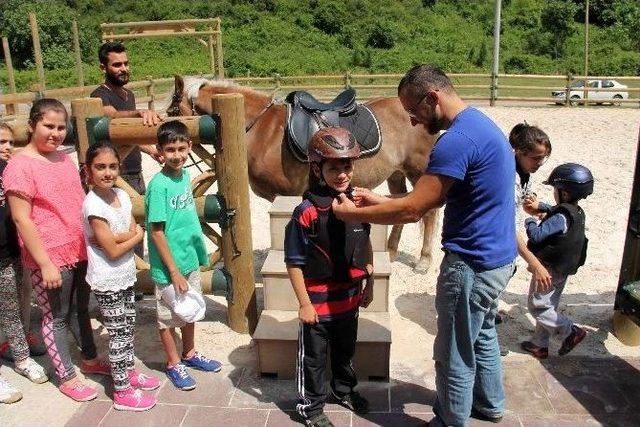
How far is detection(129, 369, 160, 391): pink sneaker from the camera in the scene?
Result: 3104mm

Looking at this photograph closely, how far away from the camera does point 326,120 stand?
15.2 ft

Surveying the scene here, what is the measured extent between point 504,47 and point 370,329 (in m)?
40.5

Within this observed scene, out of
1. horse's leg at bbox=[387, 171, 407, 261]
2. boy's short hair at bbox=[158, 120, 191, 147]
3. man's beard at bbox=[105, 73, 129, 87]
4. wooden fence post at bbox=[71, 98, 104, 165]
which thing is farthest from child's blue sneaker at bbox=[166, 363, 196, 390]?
horse's leg at bbox=[387, 171, 407, 261]

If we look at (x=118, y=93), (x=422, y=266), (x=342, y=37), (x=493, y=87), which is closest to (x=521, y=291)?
(x=422, y=266)

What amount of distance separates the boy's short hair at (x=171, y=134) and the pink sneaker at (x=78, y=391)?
4.68ft

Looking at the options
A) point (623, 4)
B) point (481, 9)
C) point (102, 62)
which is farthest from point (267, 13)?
point (102, 62)

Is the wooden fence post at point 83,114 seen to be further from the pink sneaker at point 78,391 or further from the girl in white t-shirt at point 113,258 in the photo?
the pink sneaker at point 78,391

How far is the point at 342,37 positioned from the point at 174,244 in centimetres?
3875

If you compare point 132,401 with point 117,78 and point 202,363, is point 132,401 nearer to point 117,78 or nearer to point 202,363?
point 202,363

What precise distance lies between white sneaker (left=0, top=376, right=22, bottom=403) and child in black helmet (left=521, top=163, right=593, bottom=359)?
120 inches

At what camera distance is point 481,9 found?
45.7 meters

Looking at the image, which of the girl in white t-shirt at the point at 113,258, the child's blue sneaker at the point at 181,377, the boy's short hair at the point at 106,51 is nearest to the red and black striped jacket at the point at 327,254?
the girl in white t-shirt at the point at 113,258

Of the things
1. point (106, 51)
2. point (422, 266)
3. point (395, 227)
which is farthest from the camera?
point (395, 227)

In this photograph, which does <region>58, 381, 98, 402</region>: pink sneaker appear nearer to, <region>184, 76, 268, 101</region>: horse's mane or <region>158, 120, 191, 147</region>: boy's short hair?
<region>158, 120, 191, 147</region>: boy's short hair
